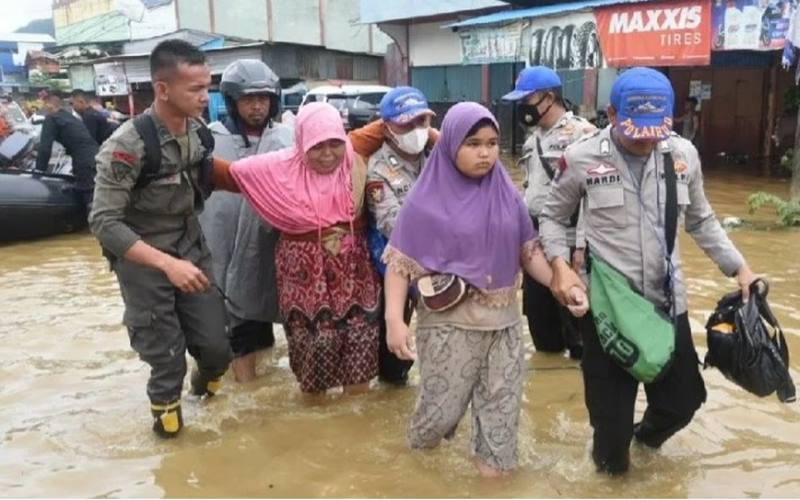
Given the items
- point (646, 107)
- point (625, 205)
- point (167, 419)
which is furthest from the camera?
point (167, 419)

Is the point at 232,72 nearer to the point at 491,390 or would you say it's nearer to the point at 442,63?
the point at 491,390

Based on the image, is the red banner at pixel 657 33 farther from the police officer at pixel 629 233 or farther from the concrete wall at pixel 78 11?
the concrete wall at pixel 78 11

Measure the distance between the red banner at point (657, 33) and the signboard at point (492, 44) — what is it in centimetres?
230

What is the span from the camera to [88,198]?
9.53 m

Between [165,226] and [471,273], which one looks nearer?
[471,273]

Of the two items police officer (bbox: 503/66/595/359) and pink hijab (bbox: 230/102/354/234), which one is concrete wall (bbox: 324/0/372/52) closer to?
police officer (bbox: 503/66/595/359)

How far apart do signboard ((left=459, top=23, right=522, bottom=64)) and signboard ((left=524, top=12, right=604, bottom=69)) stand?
17.3 inches

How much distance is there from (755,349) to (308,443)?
1.93 m

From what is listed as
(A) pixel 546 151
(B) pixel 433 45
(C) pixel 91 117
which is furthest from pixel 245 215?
(B) pixel 433 45

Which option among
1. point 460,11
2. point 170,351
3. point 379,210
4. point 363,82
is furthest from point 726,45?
point 363,82

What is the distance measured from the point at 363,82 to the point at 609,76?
38.8 feet

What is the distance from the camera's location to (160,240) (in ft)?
11.1

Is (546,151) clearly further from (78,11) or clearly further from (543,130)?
(78,11)

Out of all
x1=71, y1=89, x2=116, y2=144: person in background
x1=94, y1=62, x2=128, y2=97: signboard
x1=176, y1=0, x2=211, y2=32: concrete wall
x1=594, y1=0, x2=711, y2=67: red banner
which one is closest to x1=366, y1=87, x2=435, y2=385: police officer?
x1=71, y1=89, x2=116, y2=144: person in background
